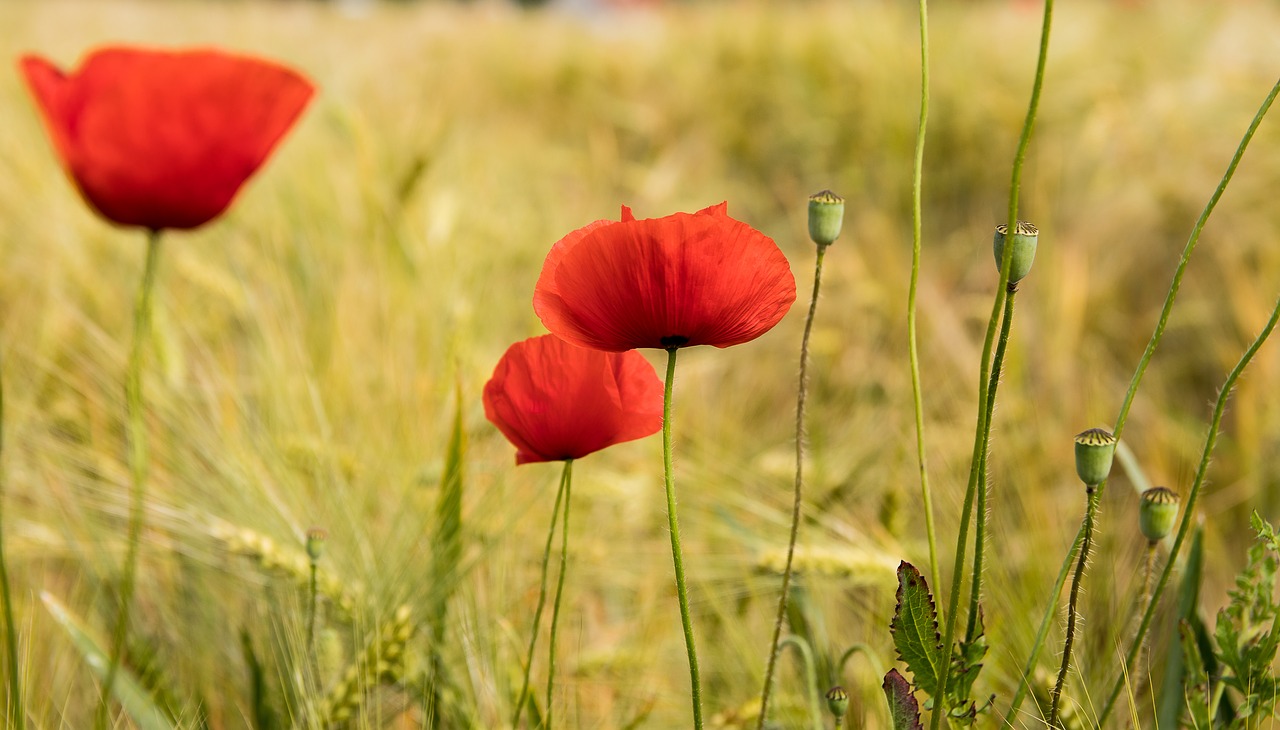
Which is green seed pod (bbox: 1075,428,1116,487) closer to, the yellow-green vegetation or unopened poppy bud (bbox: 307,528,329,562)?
the yellow-green vegetation

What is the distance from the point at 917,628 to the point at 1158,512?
0.09 m

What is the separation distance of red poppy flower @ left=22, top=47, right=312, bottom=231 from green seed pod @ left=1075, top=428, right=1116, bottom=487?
37 cm

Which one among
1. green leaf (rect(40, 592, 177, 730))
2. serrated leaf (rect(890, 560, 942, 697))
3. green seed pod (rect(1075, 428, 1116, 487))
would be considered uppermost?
green seed pod (rect(1075, 428, 1116, 487))

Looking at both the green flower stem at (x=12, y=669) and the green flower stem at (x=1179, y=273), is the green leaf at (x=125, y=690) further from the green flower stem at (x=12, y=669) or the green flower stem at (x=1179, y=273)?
the green flower stem at (x=1179, y=273)

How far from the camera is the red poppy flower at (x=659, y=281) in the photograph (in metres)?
0.31

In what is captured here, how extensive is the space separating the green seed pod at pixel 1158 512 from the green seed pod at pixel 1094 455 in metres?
0.03

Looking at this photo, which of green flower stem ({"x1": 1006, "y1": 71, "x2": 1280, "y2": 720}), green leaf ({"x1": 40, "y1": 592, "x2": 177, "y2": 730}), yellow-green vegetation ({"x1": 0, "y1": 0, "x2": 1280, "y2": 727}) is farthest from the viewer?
yellow-green vegetation ({"x1": 0, "y1": 0, "x2": 1280, "y2": 727})

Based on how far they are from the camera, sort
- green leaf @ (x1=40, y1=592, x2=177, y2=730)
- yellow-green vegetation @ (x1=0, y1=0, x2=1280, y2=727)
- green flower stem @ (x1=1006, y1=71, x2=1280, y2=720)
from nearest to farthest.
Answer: green flower stem @ (x1=1006, y1=71, x2=1280, y2=720)
green leaf @ (x1=40, y1=592, x2=177, y2=730)
yellow-green vegetation @ (x1=0, y1=0, x2=1280, y2=727)

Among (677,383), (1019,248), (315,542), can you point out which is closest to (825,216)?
(1019,248)

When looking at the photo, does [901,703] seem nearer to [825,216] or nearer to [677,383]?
[825,216]

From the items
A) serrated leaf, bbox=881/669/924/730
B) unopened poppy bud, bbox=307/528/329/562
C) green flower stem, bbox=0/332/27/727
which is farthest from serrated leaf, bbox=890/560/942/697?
green flower stem, bbox=0/332/27/727

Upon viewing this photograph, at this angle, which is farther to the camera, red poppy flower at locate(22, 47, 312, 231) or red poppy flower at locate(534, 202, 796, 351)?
red poppy flower at locate(22, 47, 312, 231)

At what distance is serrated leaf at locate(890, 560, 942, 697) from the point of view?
34cm

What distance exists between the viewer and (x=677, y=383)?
1.00 meters
